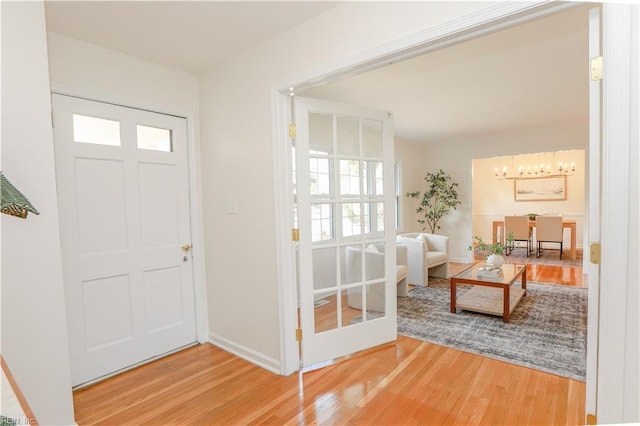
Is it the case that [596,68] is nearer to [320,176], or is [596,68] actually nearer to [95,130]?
[320,176]

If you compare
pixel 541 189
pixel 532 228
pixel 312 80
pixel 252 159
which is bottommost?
pixel 532 228

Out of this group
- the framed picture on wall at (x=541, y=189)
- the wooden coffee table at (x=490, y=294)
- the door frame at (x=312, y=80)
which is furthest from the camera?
the framed picture on wall at (x=541, y=189)

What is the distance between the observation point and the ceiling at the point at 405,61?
1991 millimetres

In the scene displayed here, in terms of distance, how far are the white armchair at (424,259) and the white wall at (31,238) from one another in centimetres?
411

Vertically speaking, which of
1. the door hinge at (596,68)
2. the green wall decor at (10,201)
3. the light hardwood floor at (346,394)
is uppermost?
the door hinge at (596,68)

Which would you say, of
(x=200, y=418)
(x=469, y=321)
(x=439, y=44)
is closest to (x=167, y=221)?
(x=200, y=418)

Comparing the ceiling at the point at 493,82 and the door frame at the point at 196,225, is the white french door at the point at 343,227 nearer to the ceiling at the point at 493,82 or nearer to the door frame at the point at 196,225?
the ceiling at the point at 493,82

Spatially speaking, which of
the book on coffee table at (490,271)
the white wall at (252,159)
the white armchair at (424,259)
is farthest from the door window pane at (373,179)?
the white armchair at (424,259)

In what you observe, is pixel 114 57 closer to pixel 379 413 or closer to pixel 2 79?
pixel 2 79

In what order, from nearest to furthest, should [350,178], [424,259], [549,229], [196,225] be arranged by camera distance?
[350,178]
[196,225]
[424,259]
[549,229]

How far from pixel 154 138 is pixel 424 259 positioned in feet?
12.3

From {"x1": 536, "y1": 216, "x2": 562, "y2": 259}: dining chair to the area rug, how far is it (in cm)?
264

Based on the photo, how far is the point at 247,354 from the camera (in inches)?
107

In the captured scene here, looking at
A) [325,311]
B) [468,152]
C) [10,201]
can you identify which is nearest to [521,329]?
[325,311]
